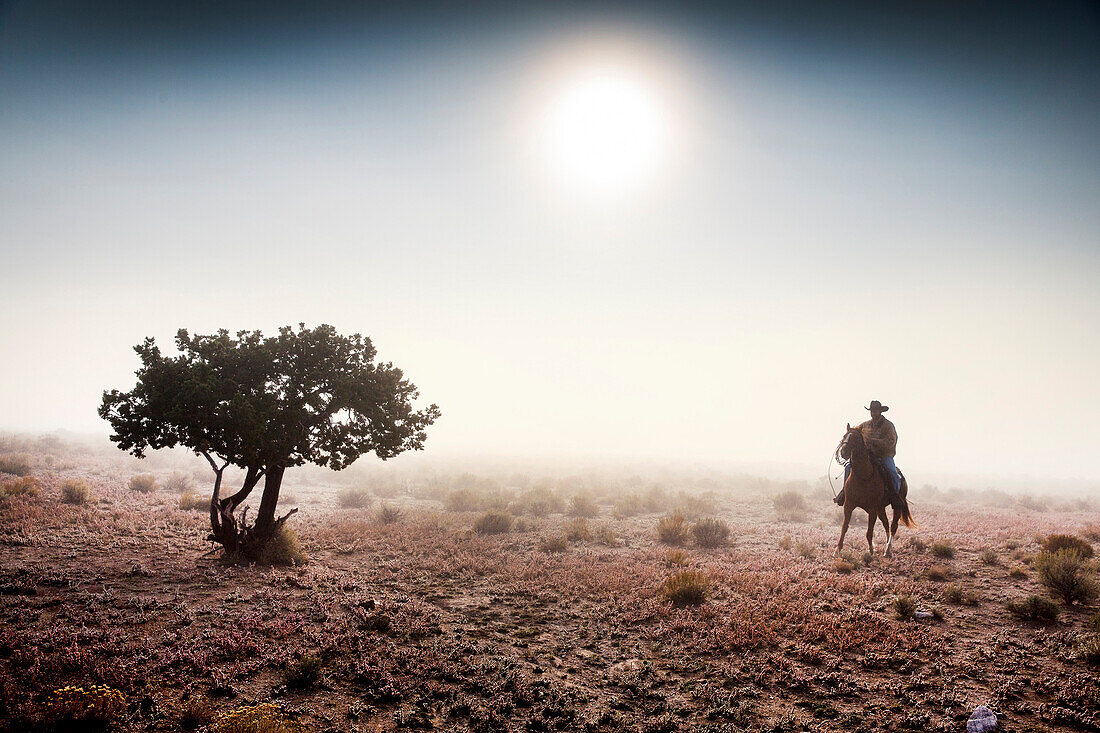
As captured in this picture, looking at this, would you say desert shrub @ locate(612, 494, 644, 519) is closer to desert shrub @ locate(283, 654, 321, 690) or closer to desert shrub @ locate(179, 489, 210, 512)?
desert shrub @ locate(283, 654, 321, 690)

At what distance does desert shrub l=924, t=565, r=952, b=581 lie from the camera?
12812mm

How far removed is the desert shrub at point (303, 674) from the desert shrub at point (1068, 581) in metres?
16.4

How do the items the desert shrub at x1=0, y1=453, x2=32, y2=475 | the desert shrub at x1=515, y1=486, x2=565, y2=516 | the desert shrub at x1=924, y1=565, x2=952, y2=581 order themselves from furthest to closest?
the desert shrub at x1=515, y1=486, x2=565, y2=516 → the desert shrub at x1=0, y1=453, x2=32, y2=475 → the desert shrub at x1=924, y1=565, x2=952, y2=581

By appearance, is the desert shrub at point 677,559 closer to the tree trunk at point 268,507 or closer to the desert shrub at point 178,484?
the tree trunk at point 268,507

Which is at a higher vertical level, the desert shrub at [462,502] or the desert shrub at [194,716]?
the desert shrub at [194,716]

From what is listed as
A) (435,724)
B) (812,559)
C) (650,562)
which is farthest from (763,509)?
(435,724)

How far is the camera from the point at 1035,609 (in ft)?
31.5

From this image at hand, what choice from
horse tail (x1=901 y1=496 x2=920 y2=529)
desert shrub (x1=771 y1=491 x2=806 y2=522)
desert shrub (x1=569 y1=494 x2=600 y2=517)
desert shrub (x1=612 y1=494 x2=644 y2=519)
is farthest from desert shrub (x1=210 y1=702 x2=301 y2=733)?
desert shrub (x1=771 y1=491 x2=806 y2=522)

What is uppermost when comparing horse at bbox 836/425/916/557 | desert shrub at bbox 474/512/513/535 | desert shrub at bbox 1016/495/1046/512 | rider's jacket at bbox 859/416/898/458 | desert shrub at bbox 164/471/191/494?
rider's jacket at bbox 859/416/898/458

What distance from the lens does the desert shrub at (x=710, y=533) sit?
19.0 m

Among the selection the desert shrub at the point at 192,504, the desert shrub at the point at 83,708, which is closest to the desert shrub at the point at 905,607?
the desert shrub at the point at 83,708

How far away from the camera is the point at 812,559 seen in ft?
51.5

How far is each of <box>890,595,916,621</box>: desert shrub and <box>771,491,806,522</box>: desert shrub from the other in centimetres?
1724

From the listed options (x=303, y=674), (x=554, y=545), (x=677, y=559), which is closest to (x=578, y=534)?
(x=554, y=545)
